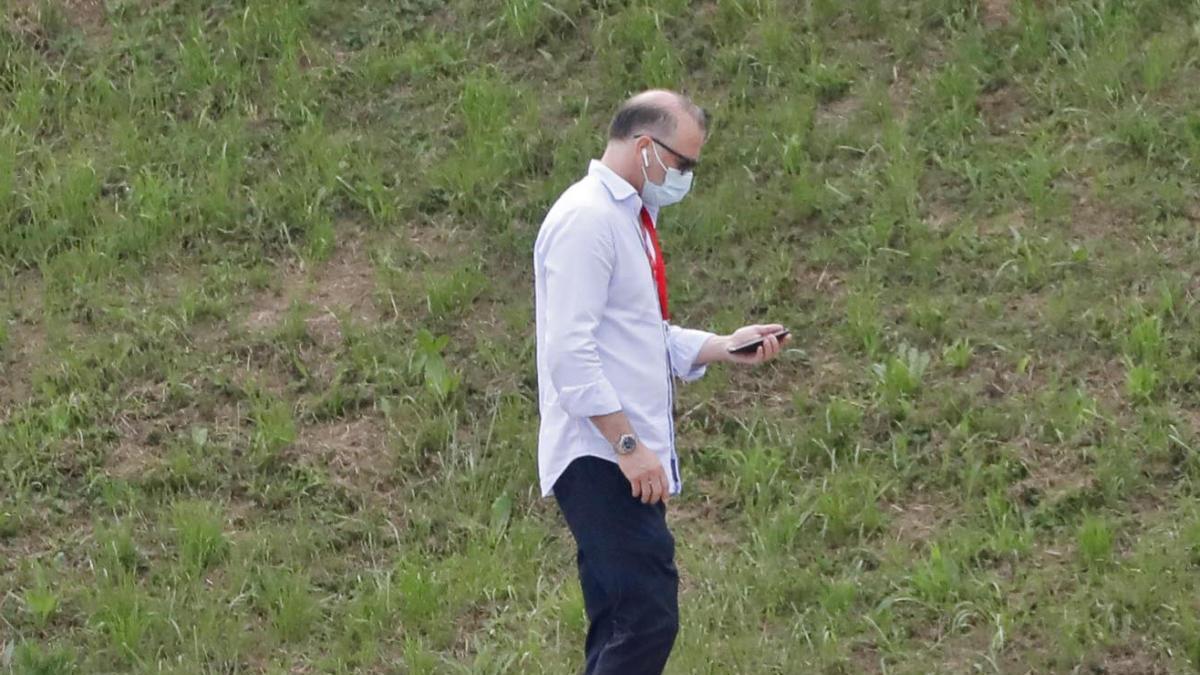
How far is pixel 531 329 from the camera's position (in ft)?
25.3

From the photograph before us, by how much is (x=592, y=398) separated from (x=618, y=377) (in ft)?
0.76

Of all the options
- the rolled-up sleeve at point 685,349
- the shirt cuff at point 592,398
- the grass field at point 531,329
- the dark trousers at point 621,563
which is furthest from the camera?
the grass field at point 531,329

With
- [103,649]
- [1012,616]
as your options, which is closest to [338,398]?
[103,649]

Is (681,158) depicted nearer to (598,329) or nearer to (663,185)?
(663,185)

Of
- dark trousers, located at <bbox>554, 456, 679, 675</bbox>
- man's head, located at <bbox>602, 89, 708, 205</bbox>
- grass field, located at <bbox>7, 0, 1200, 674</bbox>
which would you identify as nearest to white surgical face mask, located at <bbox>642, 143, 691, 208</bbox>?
man's head, located at <bbox>602, 89, 708, 205</bbox>

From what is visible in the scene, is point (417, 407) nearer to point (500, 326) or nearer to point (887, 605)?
point (500, 326)

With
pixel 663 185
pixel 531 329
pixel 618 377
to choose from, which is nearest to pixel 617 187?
pixel 663 185

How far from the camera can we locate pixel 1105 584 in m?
6.01

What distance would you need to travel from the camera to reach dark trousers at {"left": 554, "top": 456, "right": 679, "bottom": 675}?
4.62m

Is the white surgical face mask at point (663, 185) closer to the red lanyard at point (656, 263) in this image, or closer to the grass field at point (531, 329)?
the red lanyard at point (656, 263)

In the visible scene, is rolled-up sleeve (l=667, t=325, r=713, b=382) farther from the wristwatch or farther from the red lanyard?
the wristwatch

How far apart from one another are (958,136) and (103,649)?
4.45 m

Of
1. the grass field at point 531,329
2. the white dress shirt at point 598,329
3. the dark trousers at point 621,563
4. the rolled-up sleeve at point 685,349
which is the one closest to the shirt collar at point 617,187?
the white dress shirt at point 598,329

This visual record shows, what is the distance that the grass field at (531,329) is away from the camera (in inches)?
246
